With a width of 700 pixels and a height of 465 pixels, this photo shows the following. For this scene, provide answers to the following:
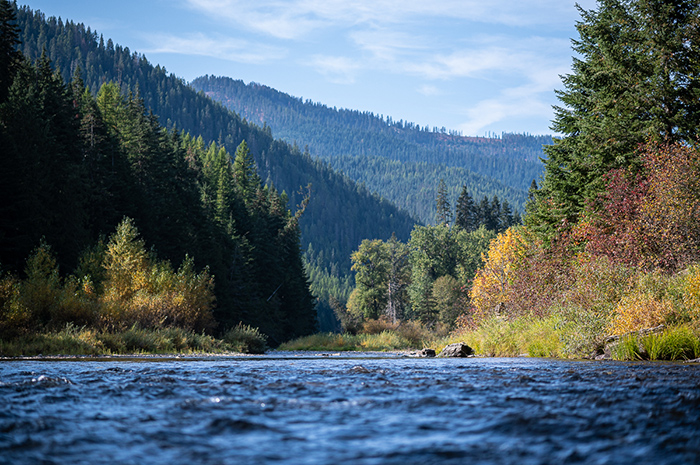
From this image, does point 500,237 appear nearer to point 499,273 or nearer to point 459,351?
point 499,273

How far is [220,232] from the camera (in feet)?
217

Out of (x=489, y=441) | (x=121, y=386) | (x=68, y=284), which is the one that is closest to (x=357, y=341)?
(x=68, y=284)

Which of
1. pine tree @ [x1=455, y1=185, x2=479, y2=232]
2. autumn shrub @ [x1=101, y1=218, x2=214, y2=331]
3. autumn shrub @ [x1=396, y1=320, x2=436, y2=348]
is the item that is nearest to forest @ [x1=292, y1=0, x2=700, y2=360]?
autumn shrub @ [x1=101, y1=218, x2=214, y2=331]

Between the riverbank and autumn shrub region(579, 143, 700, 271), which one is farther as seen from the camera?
autumn shrub region(579, 143, 700, 271)

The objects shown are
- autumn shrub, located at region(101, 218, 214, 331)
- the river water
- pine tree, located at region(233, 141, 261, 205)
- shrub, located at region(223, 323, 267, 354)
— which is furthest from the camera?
pine tree, located at region(233, 141, 261, 205)

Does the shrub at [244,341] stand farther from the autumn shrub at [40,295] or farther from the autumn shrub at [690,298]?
the autumn shrub at [690,298]

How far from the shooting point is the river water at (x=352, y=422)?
450cm

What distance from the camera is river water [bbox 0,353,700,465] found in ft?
14.8

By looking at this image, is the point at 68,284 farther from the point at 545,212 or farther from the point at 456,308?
the point at 456,308

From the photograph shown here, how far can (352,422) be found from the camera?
19.6 ft

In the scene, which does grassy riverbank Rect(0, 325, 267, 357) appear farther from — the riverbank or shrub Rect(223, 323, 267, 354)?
shrub Rect(223, 323, 267, 354)

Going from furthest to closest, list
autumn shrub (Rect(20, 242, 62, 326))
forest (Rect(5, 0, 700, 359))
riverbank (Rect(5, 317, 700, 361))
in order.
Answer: autumn shrub (Rect(20, 242, 62, 326)) → forest (Rect(5, 0, 700, 359)) → riverbank (Rect(5, 317, 700, 361))

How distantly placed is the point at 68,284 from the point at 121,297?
15.3ft

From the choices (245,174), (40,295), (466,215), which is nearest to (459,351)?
(40,295)
